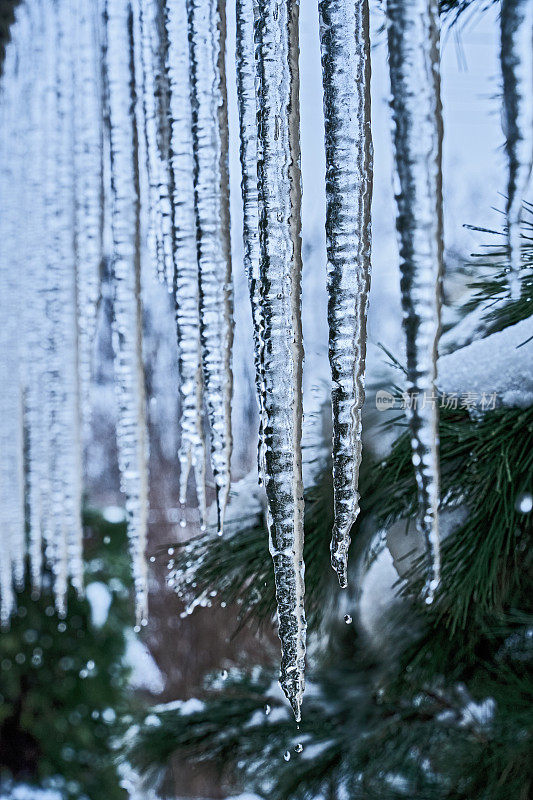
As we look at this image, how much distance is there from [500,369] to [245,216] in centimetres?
23

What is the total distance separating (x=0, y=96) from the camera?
1.07m

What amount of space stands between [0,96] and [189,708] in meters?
1.00

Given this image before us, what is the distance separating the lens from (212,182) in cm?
49

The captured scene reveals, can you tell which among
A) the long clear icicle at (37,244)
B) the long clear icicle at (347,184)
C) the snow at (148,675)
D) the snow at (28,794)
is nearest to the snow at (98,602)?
the snow at (28,794)

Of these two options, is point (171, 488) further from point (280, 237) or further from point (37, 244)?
point (280, 237)

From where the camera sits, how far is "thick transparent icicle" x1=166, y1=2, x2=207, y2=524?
1.69 feet

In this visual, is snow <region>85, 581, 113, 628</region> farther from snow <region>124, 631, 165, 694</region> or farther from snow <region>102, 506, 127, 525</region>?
snow <region>124, 631, 165, 694</region>

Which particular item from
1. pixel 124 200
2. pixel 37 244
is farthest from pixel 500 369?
pixel 37 244

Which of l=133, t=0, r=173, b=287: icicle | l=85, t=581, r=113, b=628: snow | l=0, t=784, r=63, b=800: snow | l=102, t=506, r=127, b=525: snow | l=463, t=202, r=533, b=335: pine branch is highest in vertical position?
l=133, t=0, r=173, b=287: icicle

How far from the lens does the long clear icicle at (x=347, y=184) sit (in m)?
0.37

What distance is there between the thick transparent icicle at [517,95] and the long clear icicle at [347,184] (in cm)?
8

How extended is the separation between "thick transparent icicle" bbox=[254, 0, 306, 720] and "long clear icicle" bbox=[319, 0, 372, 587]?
0.02 meters

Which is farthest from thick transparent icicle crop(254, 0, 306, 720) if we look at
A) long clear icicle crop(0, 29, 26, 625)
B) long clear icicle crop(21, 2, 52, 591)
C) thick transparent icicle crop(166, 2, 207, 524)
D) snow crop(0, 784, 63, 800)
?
snow crop(0, 784, 63, 800)

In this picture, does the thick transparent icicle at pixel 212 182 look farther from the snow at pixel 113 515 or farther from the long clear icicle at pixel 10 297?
the snow at pixel 113 515
